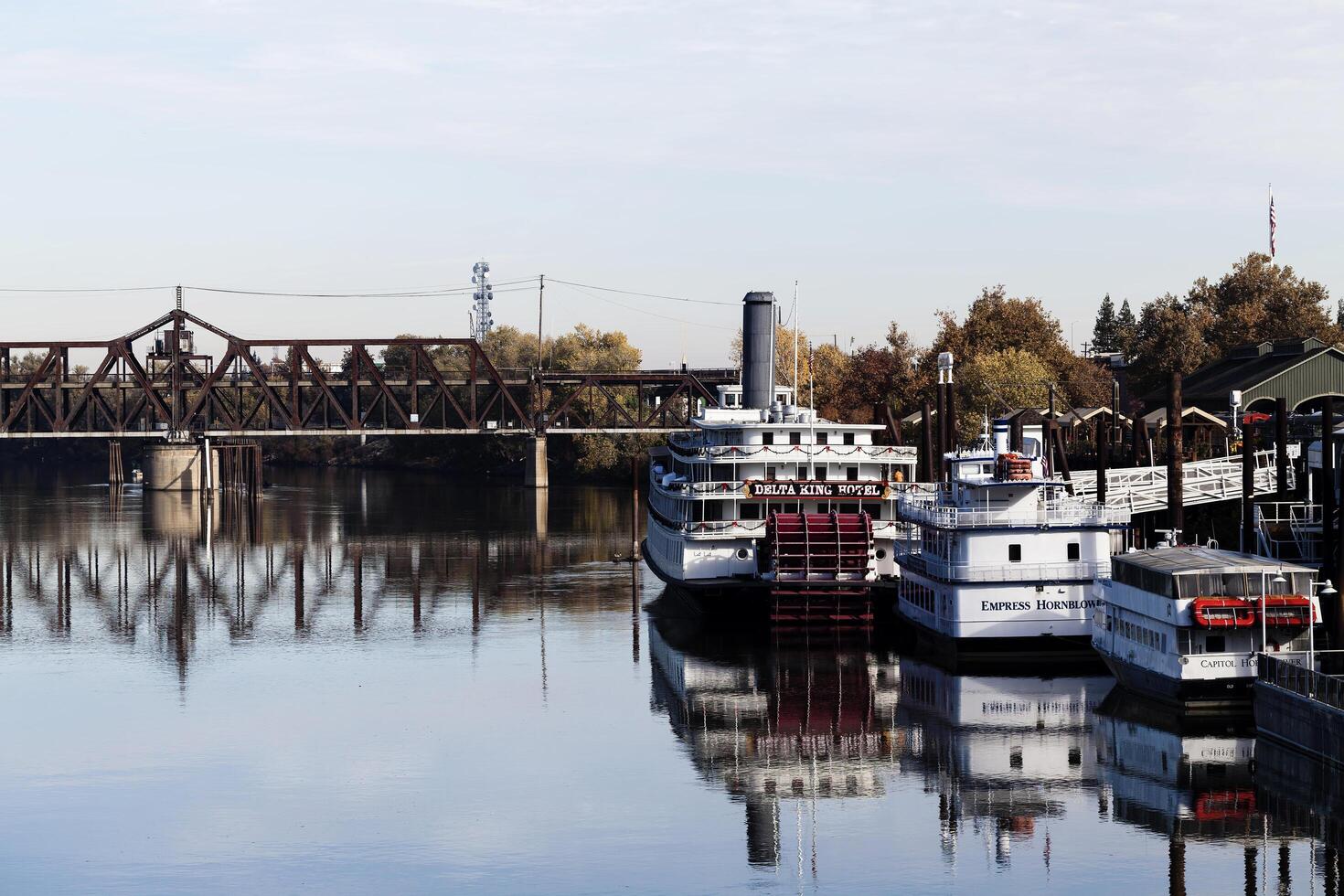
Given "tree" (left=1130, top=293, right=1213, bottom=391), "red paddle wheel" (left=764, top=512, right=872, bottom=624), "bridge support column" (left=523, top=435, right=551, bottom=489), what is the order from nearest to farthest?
"red paddle wheel" (left=764, top=512, right=872, bottom=624) → "tree" (left=1130, top=293, right=1213, bottom=391) → "bridge support column" (left=523, top=435, right=551, bottom=489)

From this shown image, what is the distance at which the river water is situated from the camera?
35875 mm

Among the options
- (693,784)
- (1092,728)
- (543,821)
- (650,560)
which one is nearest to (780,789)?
(693,784)

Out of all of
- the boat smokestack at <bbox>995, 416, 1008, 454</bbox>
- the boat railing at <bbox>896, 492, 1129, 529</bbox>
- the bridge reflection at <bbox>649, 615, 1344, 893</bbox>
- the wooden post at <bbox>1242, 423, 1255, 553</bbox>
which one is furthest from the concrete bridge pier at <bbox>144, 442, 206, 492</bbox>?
the wooden post at <bbox>1242, 423, 1255, 553</bbox>

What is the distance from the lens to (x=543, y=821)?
39.2 meters

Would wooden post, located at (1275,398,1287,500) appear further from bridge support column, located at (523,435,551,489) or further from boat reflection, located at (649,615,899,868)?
bridge support column, located at (523,435,551,489)

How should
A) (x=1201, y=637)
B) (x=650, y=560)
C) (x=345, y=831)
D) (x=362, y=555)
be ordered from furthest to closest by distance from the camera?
(x=362, y=555) < (x=650, y=560) < (x=1201, y=637) < (x=345, y=831)

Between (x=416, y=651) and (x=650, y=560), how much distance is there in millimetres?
19114

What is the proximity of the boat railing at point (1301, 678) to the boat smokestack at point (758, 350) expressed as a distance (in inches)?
1594

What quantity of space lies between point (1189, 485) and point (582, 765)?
38.5 meters

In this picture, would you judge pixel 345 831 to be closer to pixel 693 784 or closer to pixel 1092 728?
pixel 693 784

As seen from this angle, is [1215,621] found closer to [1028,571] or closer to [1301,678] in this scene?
[1301,678]

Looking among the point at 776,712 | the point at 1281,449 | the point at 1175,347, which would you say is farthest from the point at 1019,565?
A: the point at 1175,347

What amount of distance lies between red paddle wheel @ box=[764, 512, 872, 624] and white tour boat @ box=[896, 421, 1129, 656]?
6.79 meters

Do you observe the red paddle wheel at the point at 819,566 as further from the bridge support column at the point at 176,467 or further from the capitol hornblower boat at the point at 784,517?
the bridge support column at the point at 176,467
